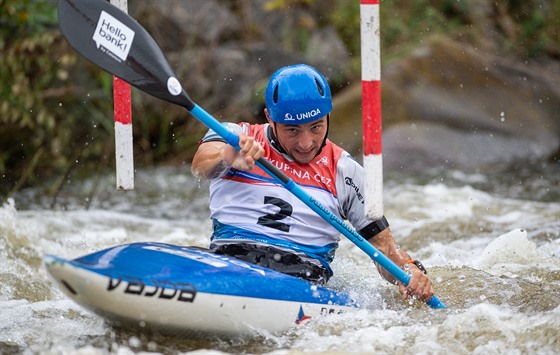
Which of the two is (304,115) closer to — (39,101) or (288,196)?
(288,196)

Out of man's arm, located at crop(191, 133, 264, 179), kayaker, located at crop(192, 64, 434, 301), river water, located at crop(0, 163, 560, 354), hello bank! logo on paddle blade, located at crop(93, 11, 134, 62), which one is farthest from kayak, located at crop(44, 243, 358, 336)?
hello bank! logo on paddle blade, located at crop(93, 11, 134, 62)

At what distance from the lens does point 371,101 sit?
372 centimetres

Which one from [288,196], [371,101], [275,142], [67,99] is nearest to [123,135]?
[275,142]

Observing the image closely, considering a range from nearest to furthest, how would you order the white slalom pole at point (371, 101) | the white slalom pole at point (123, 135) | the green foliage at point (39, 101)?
the white slalom pole at point (371, 101) < the white slalom pole at point (123, 135) < the green foliage at point (39, 101)

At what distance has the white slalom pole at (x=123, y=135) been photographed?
4242 mm

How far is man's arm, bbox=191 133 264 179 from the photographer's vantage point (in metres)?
3.69

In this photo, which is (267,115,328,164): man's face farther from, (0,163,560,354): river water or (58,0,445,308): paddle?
(0,163,560,354): river water

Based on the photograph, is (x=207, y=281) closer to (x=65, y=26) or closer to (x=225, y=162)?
(x=225, y=162)

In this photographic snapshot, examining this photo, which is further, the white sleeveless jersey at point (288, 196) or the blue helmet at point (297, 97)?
the white sleeveless jersey at point (288, 196)

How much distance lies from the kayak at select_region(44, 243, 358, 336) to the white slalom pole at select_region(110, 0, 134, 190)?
21.0 inches

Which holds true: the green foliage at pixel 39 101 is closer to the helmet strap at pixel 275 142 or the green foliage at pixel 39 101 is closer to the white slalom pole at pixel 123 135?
the white slalom pole at pixel 123 135

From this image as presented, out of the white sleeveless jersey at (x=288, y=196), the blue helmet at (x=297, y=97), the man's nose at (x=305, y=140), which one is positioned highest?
the blue helmet at (x=297, y=97)

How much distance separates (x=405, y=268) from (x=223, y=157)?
1082 mm

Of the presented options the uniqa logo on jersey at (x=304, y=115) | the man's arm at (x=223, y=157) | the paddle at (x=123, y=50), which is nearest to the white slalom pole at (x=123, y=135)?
the man's arm at (x=223, y=157)
